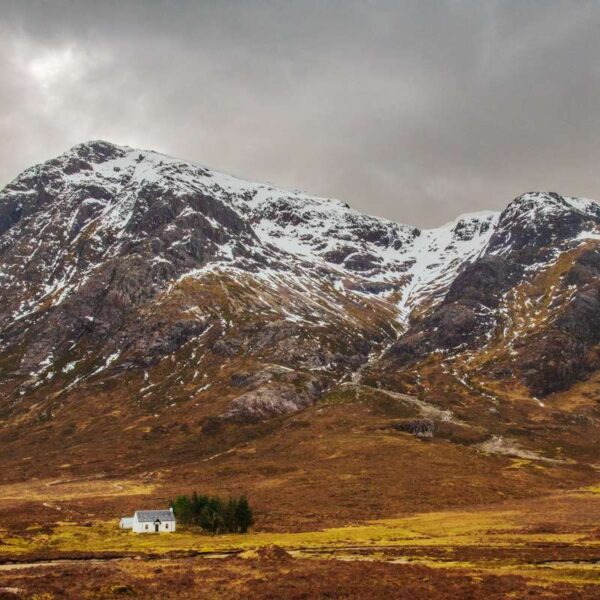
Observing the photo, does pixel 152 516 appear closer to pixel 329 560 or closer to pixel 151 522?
pixel 151 522

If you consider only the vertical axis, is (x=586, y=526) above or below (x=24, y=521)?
below

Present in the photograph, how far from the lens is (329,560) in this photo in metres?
71.6

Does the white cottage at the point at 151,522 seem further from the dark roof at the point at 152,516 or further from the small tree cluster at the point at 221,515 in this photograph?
the small tree cluster at the point at 221,515

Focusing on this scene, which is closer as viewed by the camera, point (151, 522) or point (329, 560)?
point (329, 560)

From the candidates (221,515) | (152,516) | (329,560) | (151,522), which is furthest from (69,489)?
(329,560)

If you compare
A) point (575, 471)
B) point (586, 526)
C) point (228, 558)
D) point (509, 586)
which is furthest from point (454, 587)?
point (575, 471)

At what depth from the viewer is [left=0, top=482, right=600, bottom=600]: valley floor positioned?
53.1 metres

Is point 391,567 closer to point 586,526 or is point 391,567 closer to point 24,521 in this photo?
point 586,526

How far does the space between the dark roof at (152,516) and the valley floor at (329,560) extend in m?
3.62

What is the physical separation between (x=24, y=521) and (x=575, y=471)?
153663 millimetres

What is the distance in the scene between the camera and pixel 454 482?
169125mm

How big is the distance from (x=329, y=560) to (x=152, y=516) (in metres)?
56.0

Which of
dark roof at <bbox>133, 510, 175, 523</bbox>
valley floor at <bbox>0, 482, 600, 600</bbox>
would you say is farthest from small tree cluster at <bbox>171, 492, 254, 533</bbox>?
dark roof at <bbox>133, 510, 175, 523</bbox>

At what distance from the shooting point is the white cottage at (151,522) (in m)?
114
